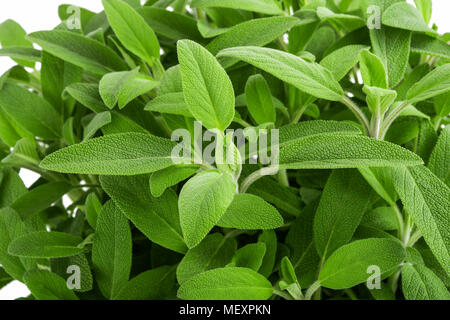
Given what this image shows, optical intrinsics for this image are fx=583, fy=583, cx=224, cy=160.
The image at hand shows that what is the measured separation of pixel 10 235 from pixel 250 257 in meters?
0.26

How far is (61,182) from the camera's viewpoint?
646 mm

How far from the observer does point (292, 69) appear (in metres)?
0.48

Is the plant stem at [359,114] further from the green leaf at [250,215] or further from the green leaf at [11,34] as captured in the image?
the green leaf at [11,34]

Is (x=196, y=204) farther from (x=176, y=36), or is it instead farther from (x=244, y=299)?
(x=176, y=36)

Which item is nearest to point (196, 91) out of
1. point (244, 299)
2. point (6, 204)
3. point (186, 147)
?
point (186, 147)

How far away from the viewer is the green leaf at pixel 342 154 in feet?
1.45

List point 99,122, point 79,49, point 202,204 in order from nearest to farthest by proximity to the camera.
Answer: point 202,204 → point 99,122 → point 79,49

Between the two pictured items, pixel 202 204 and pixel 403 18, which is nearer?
pixel 202 204

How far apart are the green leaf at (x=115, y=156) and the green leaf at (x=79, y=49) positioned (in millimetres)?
173

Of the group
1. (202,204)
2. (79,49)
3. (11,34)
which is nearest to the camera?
(202,204)

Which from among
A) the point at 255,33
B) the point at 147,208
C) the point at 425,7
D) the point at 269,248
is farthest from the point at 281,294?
the point at 425,7

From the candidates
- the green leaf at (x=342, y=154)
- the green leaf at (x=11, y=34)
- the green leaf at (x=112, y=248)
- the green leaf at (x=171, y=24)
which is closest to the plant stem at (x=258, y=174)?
the green leaf at (x=342, y=154)

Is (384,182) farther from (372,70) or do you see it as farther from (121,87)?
(121,87)

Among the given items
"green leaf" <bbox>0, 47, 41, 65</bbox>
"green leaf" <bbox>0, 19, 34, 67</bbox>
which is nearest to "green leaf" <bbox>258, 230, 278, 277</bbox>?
"green leaf" <bbox>0, 47, 41, 65</bbox>
